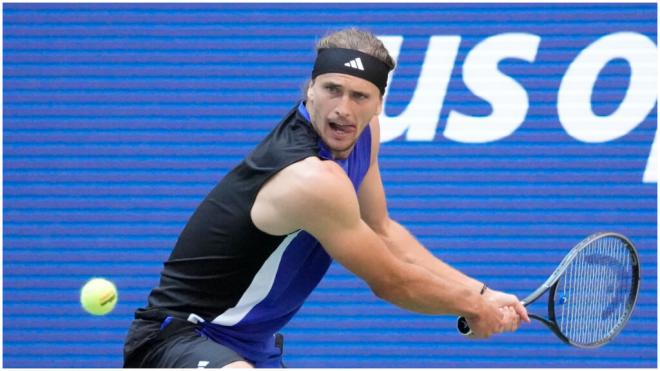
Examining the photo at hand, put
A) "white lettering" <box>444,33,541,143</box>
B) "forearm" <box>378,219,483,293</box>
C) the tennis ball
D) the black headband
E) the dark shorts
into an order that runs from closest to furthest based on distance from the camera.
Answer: the dark shorts → the black headband → "forearm" <box>378,219,483,293</box> → the tennis ball → "white lettering" <box>444,33,541,143</box>

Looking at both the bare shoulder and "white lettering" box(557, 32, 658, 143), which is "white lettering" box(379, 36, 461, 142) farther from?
the bare shoulder

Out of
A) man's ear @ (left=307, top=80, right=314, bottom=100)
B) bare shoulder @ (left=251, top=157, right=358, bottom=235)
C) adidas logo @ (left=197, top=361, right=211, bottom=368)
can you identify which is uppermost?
man's ear @ (left=307, top=80, right=314, bottom=100)

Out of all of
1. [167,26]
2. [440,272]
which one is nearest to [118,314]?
[167,26]

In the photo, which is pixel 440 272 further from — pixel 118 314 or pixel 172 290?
pixel 118 314

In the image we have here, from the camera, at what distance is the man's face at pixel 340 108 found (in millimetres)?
4309

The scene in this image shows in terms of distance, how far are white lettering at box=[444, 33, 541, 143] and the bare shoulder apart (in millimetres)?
3364

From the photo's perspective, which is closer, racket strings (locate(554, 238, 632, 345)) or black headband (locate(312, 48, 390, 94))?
black headband (locate(312, 48, 390, 94))

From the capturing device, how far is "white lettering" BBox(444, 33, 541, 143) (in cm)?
743

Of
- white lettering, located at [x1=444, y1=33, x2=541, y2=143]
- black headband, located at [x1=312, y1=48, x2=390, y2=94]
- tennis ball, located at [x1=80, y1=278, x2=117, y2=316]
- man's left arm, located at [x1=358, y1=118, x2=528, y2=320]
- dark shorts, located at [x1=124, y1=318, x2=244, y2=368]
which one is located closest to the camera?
dark shorts, located at [x1=124, y1=318, x2=244, y2=368]

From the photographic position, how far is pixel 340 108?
430 centimetres

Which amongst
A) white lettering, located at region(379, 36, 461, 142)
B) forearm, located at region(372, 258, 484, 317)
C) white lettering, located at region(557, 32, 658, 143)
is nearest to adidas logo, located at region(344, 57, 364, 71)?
forearm, located at region(372, 258, 484, 317)

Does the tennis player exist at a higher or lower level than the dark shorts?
higher

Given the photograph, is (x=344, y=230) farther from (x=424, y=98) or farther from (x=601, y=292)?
(x=424, y=98)

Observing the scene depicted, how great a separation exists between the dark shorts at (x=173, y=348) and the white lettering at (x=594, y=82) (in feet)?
12.3
